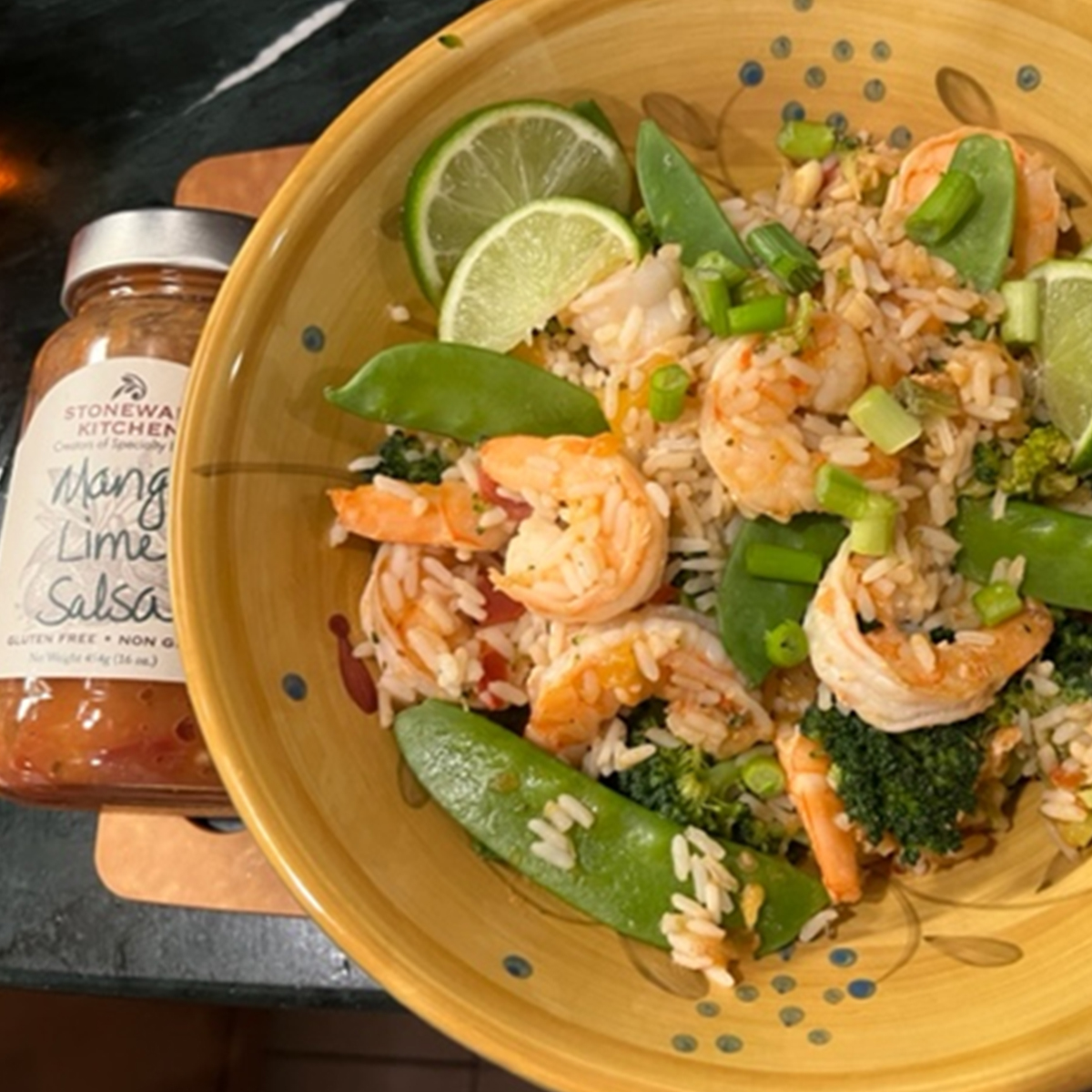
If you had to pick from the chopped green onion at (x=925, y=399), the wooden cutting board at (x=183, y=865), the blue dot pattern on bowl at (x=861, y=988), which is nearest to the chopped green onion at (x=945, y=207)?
the chopped green onion at (x=925, y=399)

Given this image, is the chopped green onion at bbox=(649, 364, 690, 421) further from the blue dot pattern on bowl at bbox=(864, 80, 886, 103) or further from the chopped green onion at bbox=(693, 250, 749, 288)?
the blue dot pattern on bowl at bbox=(864, 80, 886, 103)

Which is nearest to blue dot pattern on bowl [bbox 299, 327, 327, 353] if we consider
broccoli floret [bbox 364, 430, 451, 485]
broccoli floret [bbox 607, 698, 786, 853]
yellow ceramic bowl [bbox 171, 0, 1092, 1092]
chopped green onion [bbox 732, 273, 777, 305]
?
yellow ceramic bowl [bbox 171, 0, 1092, 1092]

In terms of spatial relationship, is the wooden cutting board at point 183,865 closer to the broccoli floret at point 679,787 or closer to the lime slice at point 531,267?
the broccoli floret at point 679,787

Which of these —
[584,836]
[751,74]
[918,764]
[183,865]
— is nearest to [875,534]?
[918,764]

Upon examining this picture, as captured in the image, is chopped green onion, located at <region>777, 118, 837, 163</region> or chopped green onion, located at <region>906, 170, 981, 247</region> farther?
chopped green onion, located at <region>777, 118, 837, 163</region>

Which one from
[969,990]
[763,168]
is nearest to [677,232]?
[763,168]

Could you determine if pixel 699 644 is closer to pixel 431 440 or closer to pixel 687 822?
pixel 687 822

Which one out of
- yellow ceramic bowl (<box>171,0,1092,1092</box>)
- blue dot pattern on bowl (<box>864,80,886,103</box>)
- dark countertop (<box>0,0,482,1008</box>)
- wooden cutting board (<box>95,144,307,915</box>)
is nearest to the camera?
yellow ceramic bowl (<box>171,0,1092,1092</box>)
